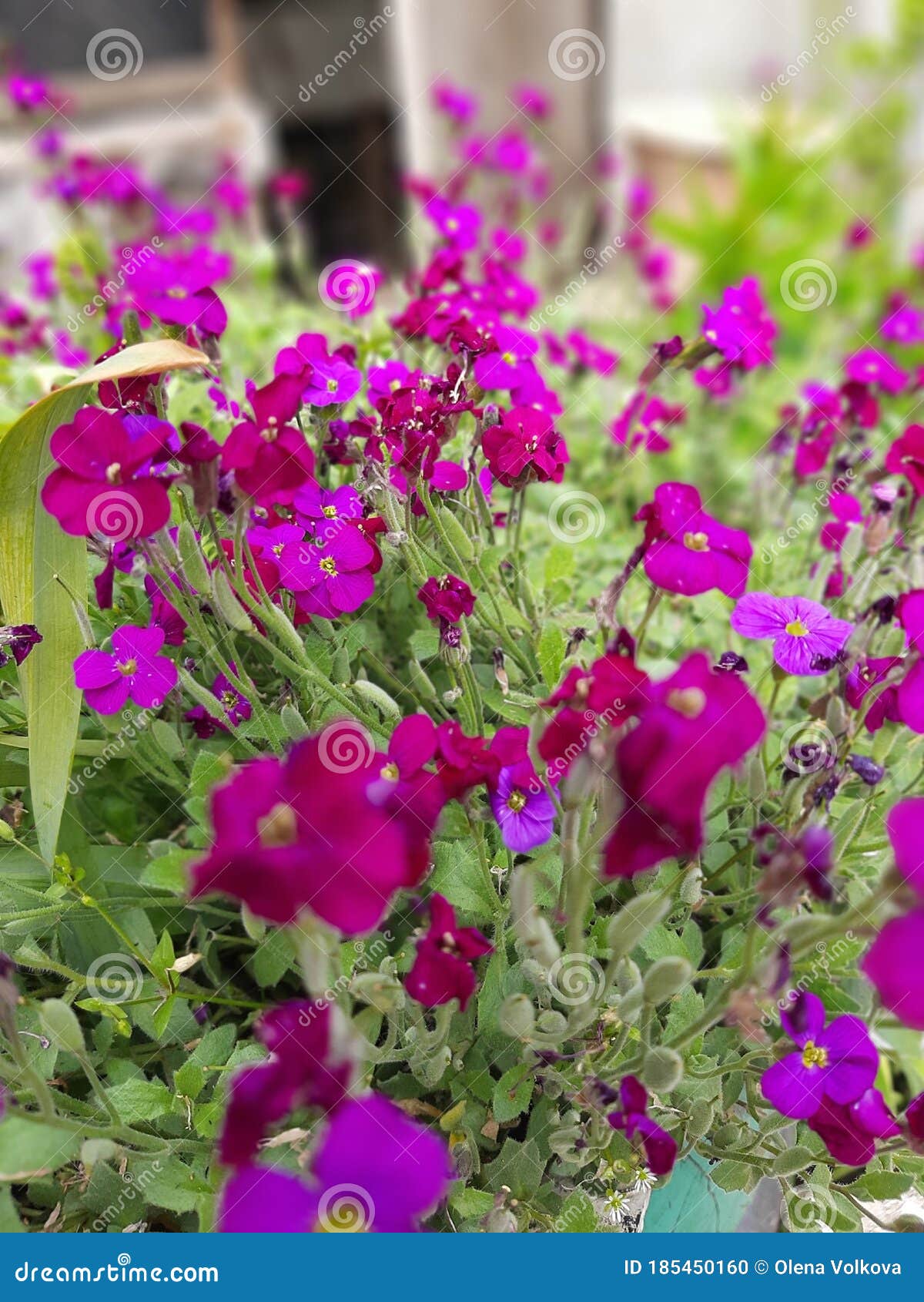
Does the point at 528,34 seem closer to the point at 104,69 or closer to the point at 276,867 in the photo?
the point at 104,69

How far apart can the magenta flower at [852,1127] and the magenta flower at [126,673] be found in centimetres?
42

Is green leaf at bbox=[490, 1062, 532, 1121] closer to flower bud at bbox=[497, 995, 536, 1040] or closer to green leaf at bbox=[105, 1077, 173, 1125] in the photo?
flower bud at bbox=[497, 995, 536, 1040]

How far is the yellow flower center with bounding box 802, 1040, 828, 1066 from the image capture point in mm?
576

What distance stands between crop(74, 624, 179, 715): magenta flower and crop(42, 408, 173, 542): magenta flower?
95mm

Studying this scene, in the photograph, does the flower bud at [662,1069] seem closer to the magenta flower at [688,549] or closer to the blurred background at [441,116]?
the magenta flower at [688,549]

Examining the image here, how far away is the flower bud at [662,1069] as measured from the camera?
0.52 metres

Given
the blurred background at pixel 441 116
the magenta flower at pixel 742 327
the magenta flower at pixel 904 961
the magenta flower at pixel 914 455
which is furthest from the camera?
the blurred background at pixel 441 116

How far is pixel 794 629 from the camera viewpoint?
64 cm

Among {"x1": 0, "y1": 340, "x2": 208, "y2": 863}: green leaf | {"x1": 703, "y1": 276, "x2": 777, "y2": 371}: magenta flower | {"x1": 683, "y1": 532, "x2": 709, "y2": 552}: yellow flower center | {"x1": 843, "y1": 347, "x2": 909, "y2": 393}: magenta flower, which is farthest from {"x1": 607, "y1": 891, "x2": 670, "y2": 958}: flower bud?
{"x1": 843, "y1": 347, "x2": 909, "y2": 393}: magenta flower

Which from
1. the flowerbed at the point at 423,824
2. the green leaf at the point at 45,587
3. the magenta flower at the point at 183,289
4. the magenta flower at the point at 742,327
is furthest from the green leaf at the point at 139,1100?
the magenta flower at the point at 742,327

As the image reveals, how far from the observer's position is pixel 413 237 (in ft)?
4.25

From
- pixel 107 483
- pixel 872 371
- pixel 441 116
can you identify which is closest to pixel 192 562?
pixel 107 483

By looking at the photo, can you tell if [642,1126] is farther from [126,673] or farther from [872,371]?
[872,371]
